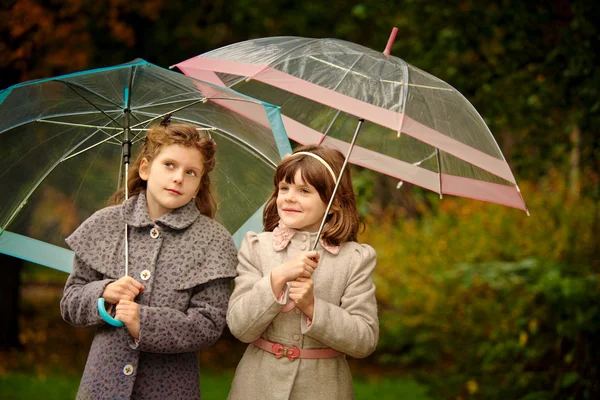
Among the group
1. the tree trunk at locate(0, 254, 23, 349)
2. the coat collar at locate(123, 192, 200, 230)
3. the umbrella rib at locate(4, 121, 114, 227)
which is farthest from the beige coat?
the tree trunk at locate(0, 254, 23, 349)

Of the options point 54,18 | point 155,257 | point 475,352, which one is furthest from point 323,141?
point 54,18

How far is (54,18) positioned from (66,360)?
3685mm

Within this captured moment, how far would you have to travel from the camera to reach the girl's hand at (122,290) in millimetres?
2826

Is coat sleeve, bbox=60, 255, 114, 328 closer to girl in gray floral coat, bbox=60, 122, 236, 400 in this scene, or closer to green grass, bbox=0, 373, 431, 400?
girl in gray floral coat, bbox=60, 122, 236, 400

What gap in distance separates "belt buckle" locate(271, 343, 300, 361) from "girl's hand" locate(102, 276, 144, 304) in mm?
585

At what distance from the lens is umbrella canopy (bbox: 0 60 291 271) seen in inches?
122

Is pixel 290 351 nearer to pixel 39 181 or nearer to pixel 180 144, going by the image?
pixel 180 144

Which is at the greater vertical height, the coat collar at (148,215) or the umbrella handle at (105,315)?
the coat collar at (148,215)

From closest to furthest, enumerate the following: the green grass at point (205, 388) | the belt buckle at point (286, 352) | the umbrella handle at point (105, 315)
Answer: the umbrella handle at point (105, 315), the belt buckle at point (286, 352), the green grass at point (205, 388)

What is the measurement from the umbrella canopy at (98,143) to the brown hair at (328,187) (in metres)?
0.18

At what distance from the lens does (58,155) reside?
3295mm

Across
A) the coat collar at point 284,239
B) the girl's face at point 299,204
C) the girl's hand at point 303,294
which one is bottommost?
the girl's hand at point 303,294

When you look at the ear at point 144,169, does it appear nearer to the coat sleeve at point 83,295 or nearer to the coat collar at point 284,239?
the coat sleeve at point 83,295

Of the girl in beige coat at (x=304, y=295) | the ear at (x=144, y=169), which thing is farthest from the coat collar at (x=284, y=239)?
the ear at (x=144, y=169)
